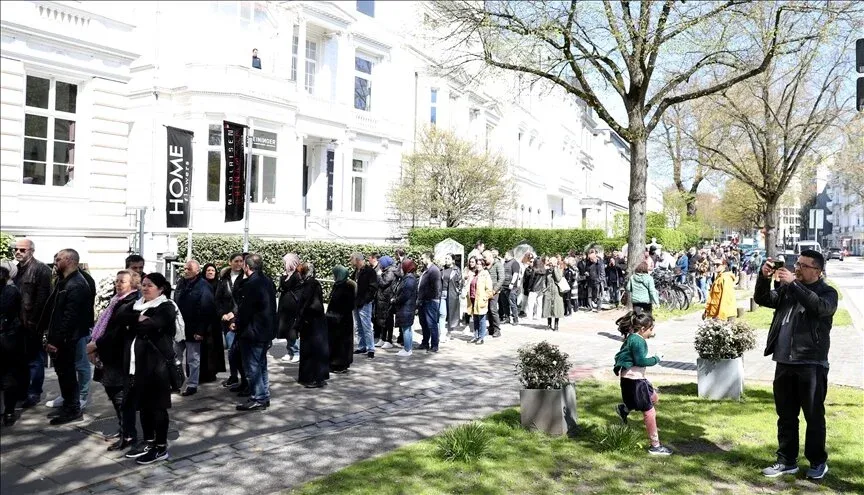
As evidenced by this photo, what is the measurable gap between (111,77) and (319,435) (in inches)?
539

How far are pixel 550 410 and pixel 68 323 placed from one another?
16.8ft

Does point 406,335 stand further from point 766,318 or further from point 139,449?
point 766,318

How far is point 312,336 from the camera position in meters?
9.00

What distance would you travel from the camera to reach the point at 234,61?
22.3 metres

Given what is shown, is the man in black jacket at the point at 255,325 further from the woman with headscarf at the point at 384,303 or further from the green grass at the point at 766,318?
the green grass at the point at 766,318

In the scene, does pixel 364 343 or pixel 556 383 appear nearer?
pixel 556 383

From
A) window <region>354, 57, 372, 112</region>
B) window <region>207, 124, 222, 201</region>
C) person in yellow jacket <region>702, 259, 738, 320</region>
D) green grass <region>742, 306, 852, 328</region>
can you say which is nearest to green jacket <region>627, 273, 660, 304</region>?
person in yellow jacket <region>702, 259, 738, 320</region>

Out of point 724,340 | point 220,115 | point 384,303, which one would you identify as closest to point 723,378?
point 724,340

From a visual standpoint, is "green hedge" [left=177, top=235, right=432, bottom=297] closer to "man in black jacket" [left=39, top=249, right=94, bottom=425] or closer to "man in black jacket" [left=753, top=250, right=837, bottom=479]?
"man in black jacket" [left=39, top=249, right=94, bottom=425]

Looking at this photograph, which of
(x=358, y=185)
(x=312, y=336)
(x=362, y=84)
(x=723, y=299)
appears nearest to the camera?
Answer: (x=312, y=336)

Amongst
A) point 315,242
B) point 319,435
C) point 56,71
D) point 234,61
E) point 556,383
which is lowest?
point 319,435

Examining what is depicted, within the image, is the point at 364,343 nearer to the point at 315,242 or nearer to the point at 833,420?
the point at 833,420

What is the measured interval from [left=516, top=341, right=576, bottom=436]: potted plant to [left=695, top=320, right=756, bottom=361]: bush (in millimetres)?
2496

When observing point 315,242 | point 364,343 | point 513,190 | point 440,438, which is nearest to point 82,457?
point 440,438
